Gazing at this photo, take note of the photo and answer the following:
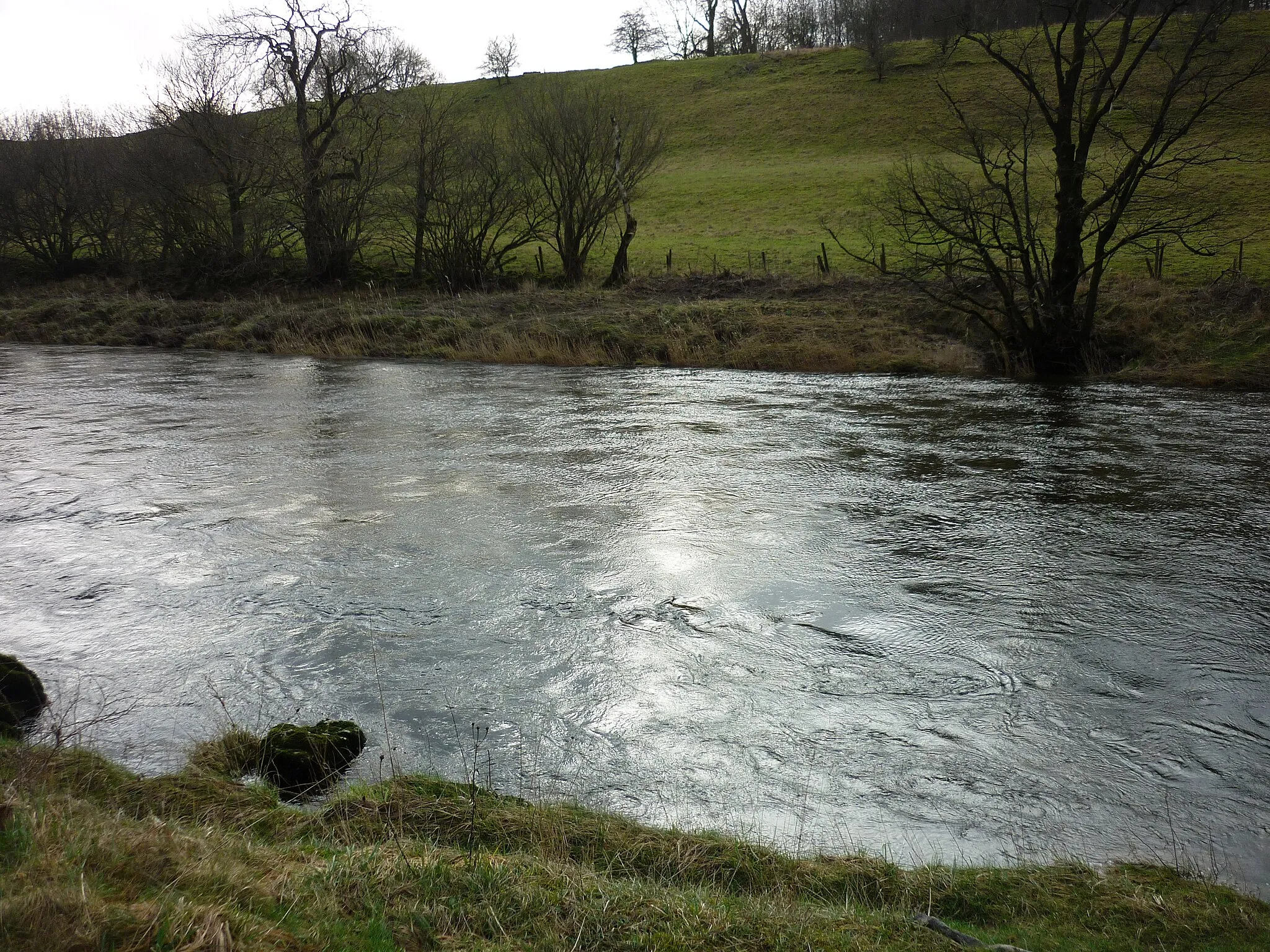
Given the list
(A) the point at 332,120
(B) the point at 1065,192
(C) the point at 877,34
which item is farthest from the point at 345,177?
(C) the point at 877,34

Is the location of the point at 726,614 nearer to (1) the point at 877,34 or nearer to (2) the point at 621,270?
(2) the point at 621,270

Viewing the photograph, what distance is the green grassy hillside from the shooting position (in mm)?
38531

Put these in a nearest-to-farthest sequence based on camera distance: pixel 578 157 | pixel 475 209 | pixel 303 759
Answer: pixel 303 759 < pixel 578 157 < pixel 475 209

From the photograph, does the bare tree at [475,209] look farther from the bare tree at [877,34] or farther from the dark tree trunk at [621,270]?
the bare tree at [877,34]

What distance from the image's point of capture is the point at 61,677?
24.2 feet

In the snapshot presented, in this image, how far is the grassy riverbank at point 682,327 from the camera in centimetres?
2261

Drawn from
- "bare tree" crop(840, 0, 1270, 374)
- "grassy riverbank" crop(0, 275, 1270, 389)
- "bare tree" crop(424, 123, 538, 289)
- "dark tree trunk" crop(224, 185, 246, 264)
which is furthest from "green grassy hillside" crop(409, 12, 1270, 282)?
"dark tree trunk" crop(224, 185, 246, 264)

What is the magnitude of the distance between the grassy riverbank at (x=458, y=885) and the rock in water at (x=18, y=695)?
1.01 metres

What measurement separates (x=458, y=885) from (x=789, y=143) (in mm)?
63700

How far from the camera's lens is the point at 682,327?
1101 inches

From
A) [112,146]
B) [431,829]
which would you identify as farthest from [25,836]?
[112,146]

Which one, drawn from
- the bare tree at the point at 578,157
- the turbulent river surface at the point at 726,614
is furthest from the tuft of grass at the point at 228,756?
the bare tree at the point at 578,157

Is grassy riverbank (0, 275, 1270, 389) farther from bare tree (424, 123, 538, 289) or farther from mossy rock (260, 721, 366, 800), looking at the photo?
mossy rock (260, 721, 366, 800)

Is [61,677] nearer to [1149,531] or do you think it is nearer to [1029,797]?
[1029,797]
